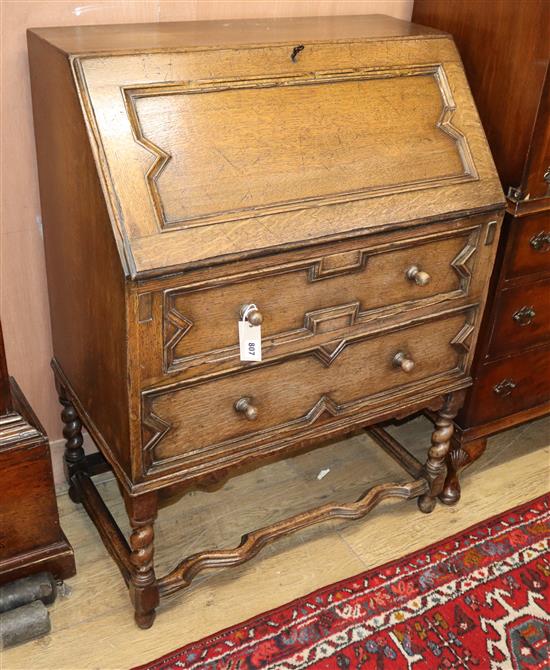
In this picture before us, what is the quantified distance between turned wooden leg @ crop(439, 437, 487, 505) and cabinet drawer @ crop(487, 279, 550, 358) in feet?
1.06

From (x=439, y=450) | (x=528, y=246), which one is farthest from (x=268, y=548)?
(x=528, y=246)

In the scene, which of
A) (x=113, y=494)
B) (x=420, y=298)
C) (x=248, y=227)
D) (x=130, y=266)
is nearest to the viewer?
(x=130, y=266)

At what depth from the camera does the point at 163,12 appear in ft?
6.16

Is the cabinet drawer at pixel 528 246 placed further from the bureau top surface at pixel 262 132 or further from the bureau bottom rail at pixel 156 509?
the bureau bottom rail at pixel 156 509

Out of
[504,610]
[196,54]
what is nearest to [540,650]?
[504,610]

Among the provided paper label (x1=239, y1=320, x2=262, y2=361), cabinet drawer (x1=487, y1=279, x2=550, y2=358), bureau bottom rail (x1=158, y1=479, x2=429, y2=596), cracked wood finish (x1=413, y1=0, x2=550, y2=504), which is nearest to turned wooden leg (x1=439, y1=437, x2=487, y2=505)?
cracked wood finish (x1=413, y1=0, x2=550, y2=504)

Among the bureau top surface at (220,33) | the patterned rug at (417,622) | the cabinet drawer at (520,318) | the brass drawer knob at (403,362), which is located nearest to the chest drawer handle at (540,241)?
the cabinet drawer at (520,318)

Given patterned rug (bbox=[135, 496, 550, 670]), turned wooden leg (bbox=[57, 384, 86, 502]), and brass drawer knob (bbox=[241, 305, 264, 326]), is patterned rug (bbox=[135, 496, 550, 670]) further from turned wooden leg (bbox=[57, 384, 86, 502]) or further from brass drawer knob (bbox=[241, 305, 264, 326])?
brass drawer knob (bbox=[241, 305, 264, 326])

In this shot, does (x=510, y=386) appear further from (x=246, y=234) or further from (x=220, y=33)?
(x=220, y=33)

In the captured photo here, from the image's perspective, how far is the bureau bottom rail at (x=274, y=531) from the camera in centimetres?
190

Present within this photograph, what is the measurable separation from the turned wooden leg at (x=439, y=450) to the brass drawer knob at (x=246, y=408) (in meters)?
0.67

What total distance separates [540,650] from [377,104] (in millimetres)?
1420

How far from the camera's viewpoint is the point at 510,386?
7.39ft

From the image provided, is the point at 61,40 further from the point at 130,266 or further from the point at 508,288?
the point at 508,288
